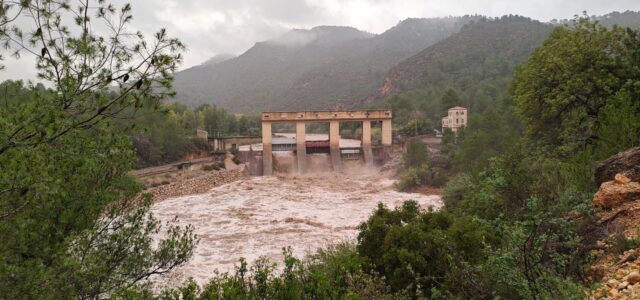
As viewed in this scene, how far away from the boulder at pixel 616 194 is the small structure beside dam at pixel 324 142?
109ft

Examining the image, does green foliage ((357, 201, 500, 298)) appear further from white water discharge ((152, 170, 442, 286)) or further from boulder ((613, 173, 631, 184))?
white water discharge ((152, 170, 442, 286))

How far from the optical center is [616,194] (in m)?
9.33

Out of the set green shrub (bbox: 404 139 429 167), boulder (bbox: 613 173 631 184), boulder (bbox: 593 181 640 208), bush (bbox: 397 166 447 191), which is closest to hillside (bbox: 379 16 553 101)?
green shrub (bbox: 404 139 429 167)

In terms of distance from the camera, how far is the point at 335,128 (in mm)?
44531

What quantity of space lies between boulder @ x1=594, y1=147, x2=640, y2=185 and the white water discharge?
1064cm

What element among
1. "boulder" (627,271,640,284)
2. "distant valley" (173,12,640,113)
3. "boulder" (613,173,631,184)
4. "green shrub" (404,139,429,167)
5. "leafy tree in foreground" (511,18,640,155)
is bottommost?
"green shrub" (404,139,429,167)

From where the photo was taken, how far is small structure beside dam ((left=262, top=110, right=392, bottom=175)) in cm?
4281

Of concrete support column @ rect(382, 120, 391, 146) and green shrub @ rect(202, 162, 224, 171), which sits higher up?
concrete support column @ rect(382, 120, 391, 146)

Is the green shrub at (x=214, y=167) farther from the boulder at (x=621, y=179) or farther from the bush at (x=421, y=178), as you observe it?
the boulder at (x=621, y=179)

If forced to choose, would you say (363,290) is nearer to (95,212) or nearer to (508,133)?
(95,212)

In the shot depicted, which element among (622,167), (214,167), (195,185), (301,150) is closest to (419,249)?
(622,167)

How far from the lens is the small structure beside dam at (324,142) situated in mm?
42812

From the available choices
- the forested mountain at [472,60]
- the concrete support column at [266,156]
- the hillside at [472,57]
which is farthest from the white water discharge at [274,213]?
the hillside at [472,57]

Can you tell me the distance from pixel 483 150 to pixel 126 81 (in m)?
27.7
